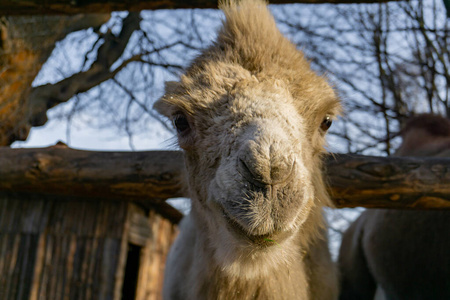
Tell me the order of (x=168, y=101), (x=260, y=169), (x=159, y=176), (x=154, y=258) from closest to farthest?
(x=260, y=169) → (x=168, y=101) → (x=159, y=176) → (x=154, y=258)

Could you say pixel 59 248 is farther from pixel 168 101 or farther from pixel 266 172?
pixel 266 172

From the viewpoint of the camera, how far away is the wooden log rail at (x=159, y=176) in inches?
109

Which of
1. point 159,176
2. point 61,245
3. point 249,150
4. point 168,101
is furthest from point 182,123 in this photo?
point 61,245

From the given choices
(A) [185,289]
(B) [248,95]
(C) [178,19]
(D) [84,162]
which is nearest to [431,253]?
(A) [185,289]

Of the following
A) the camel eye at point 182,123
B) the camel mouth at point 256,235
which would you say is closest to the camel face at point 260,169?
the camel mouth at point 256,235

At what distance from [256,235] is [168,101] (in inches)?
37.5

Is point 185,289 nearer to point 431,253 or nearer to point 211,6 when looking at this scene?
point 211,6

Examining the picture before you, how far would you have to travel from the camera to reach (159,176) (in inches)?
127

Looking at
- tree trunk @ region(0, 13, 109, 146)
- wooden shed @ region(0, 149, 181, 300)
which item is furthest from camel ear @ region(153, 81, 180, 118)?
tree trunk @ region(0, 13, 109, 146)

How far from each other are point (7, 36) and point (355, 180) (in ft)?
13.6

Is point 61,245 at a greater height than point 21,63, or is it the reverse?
point 21,63

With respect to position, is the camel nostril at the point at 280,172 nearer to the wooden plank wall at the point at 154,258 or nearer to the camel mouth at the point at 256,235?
the camel mouth at the point at 256,235

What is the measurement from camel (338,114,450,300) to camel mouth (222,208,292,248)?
2401 mm

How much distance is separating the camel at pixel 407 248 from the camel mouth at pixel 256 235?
2.40 meters
